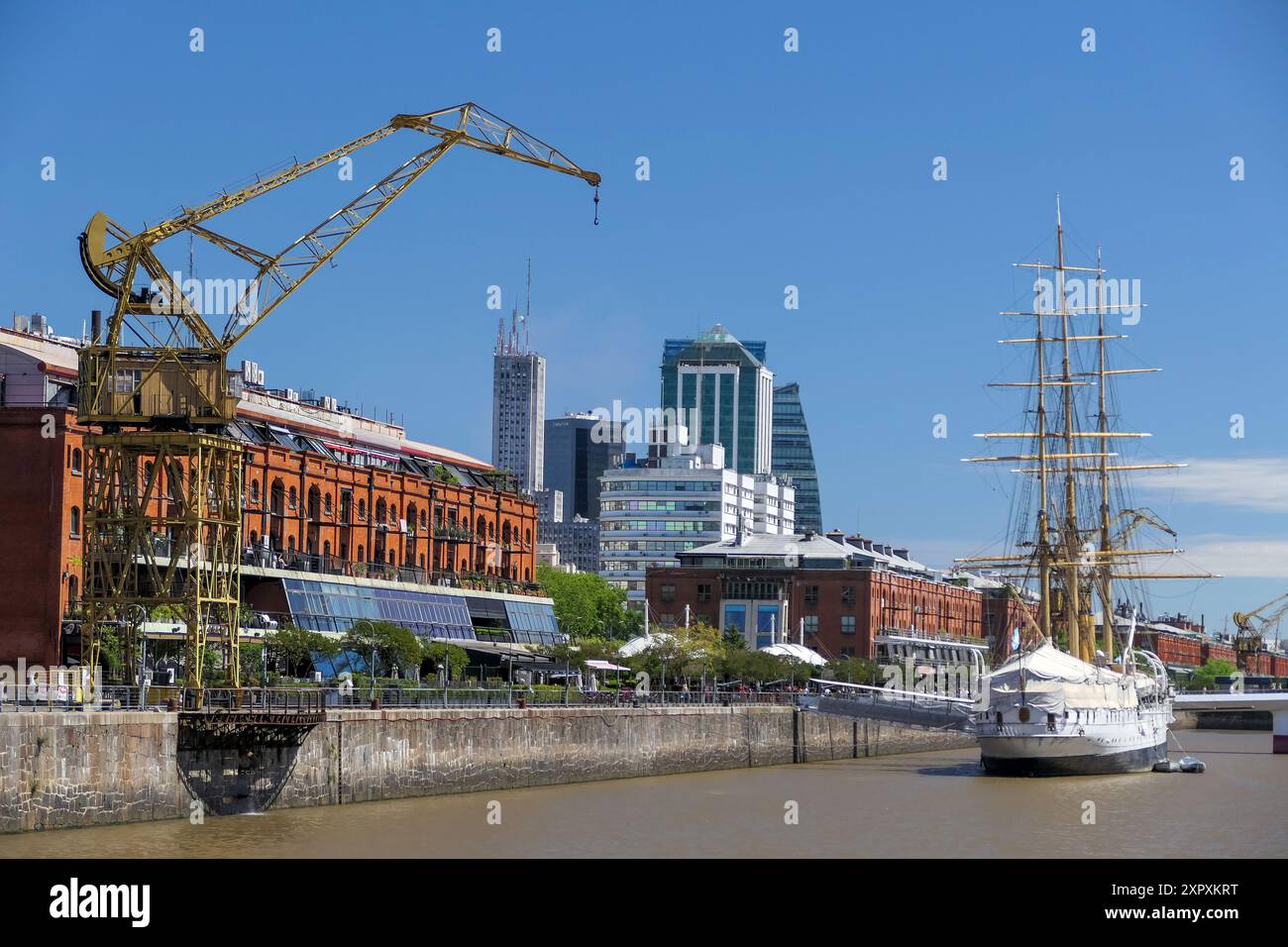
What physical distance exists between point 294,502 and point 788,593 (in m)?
68.3

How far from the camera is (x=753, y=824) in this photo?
6038 centimetres

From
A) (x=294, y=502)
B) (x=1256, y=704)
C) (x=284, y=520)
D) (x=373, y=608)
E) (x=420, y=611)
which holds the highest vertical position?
(x=294, y=502)

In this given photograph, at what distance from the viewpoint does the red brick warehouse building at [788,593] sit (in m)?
157

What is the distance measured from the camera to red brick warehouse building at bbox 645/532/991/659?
157 m

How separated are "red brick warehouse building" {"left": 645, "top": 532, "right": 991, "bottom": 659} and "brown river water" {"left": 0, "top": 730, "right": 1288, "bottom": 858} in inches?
2826

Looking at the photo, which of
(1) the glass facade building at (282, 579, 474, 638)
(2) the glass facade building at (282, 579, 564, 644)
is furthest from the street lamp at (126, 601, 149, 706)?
(1) the glass facade building at (282, 579, 474, 638)

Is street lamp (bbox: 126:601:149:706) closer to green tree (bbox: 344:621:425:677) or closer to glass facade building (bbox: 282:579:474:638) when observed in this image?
green tree (bbox: 344:621:425:677)

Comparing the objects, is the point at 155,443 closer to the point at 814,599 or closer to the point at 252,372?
the point at 252,372

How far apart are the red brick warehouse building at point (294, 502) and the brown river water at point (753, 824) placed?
71.0ft

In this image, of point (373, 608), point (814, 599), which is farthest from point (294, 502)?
point (814, 599)

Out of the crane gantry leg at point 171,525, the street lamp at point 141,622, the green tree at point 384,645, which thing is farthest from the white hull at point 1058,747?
the street lamp at point 141,622

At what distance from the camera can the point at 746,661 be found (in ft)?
371
